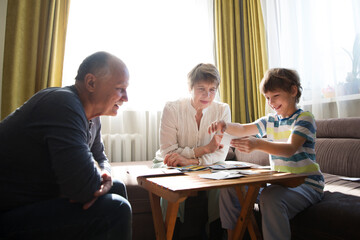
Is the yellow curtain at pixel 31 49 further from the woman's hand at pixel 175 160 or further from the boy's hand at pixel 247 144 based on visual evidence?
the boy's hand at pixel 247 144

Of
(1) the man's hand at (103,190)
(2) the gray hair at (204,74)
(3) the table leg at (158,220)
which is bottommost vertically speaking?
(3) the table leg at (158,220)

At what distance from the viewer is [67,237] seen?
84 centimetres

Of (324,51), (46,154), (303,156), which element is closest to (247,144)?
(303,156)

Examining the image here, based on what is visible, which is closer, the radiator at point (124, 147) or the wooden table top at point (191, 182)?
the wooden table top at point (191, 182)

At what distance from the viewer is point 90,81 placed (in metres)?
1.07

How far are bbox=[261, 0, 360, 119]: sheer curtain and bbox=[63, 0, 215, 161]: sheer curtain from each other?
1.00m

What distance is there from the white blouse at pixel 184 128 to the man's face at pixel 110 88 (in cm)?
77

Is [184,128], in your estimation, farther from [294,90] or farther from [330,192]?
[330,192]

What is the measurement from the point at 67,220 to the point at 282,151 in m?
0.95

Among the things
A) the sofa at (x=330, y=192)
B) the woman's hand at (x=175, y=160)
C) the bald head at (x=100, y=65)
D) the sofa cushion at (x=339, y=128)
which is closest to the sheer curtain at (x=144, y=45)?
the sofa at (x=330, y=192)

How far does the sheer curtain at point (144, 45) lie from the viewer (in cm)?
297

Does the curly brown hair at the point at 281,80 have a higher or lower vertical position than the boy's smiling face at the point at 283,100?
higher

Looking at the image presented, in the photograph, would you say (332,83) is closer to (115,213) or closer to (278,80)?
(278,80)

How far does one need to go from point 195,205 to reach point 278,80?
898 mm
